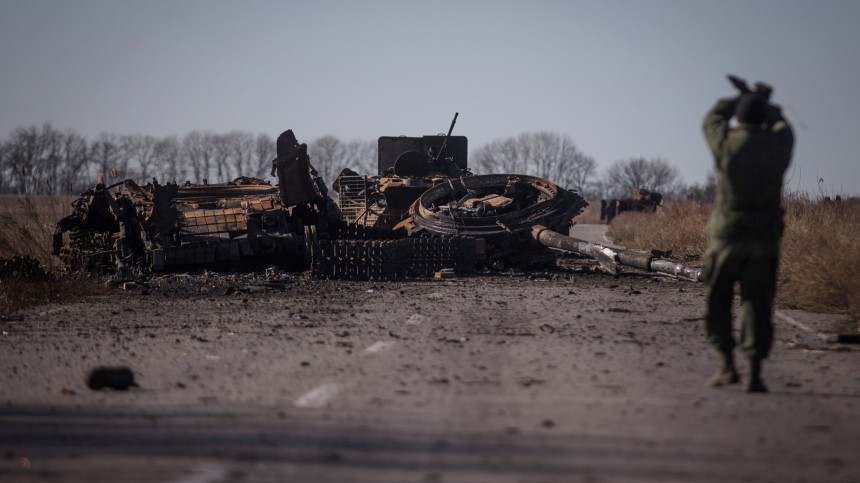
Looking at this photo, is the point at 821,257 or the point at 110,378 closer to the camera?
the point at 110,378

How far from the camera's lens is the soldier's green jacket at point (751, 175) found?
736 cm

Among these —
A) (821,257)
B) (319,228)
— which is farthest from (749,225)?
(319,228)

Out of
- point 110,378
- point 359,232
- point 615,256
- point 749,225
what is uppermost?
point 749,225

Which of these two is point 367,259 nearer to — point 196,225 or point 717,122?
point 196,225

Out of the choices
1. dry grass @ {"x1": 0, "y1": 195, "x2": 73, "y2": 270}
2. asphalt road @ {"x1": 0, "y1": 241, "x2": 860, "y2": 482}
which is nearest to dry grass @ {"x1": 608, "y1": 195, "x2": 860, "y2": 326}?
asphalt road @ {"x1": 0, "y1": 241, "x2": 860, "y2": 482}

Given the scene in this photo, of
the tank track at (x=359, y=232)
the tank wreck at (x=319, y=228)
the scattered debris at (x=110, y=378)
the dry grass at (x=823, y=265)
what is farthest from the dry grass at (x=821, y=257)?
the tank track at (x=359, y=232)

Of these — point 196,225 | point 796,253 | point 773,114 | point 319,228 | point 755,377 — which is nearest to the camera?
point 755,377

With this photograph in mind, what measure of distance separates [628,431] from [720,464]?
82 cm

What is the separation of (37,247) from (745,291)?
56.5 ft

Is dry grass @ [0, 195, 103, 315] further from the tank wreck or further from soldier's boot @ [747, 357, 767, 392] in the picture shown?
soldier's boot @ [747, 357, 767, 392]

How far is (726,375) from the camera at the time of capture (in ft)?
24.9

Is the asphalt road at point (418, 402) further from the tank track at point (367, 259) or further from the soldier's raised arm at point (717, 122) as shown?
the tank track at point (367, 259)

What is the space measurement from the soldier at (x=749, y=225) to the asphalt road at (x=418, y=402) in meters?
0.37

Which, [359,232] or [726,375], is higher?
[359,232]
